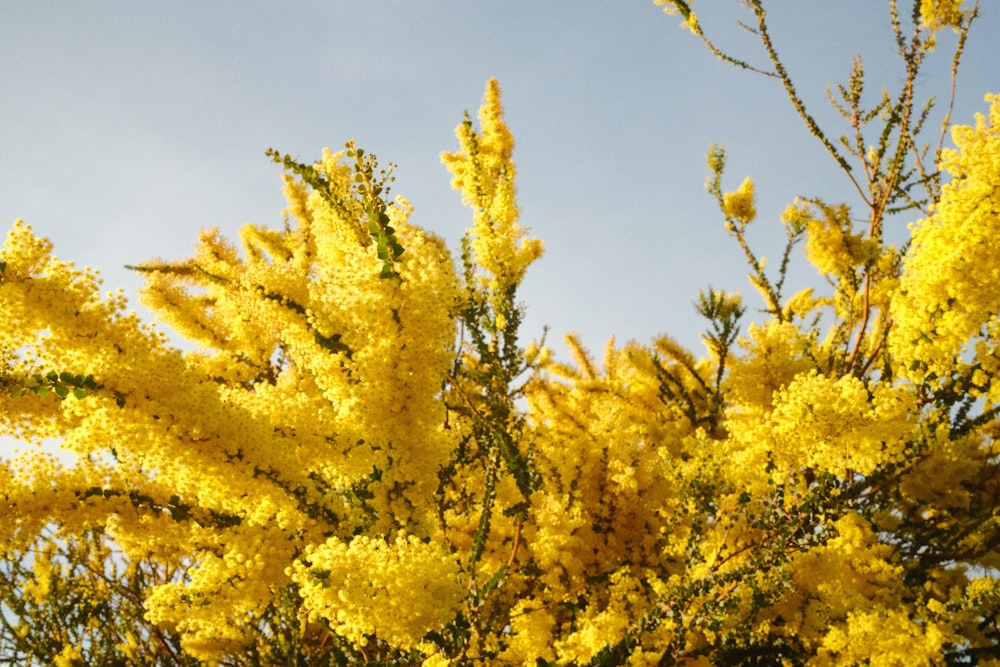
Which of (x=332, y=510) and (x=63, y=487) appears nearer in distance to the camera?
(x=63, y=487)

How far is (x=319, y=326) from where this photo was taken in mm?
2658

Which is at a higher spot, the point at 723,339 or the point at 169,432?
the point at 723,339

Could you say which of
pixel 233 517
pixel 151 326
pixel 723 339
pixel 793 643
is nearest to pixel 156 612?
pixel 233 517

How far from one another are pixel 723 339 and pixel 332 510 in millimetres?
3763

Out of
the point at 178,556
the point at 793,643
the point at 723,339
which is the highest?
the point at 723,339

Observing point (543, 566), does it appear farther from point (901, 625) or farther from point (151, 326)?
point (151, 326)

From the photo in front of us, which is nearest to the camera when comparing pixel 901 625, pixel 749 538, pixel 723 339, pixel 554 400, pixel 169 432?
pixel 169 432

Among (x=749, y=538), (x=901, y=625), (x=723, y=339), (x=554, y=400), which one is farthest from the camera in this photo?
(x=554, y=400)

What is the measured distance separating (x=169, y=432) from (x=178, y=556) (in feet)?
4.93

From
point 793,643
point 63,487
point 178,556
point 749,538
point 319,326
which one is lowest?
point 793,643

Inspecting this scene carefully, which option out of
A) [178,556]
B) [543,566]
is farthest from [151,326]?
[543,566]

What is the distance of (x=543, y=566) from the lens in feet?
12.8

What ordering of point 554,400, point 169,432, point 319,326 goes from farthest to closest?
1. point 554,400
2. point 319,326
3. point 169,432

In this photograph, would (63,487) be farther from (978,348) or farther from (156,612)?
(978,348)
